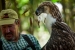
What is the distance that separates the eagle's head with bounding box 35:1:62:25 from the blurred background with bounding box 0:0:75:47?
9.9 inches

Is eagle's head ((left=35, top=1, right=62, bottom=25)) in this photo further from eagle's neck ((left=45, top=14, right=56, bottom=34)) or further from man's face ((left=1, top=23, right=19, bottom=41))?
man's face ((left=1, top=23, right=19, bottom=41))

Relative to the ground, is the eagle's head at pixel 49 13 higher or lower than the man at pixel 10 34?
higher

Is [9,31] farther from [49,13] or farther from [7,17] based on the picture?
[49,13]

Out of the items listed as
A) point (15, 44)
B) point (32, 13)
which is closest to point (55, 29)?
point (15, 44)

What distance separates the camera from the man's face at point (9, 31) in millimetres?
2027

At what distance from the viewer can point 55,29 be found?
81.5 inches

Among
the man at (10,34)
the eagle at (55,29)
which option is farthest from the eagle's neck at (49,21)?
the man at (10,34)

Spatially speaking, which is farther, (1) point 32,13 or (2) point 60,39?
(1) point 32,13

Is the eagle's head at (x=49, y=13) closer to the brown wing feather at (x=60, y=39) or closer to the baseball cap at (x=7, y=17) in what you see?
the brown wing feather at (x=60, y=39)

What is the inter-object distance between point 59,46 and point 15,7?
94 centimetres

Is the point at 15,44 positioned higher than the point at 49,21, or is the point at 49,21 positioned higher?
the point at 49,21

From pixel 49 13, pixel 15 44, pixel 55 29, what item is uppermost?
pixel 49 13

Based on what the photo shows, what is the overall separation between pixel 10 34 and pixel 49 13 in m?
0.34

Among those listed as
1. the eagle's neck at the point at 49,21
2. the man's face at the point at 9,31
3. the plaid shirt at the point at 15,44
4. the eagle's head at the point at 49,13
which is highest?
the eagle's head at the point at 49,13
